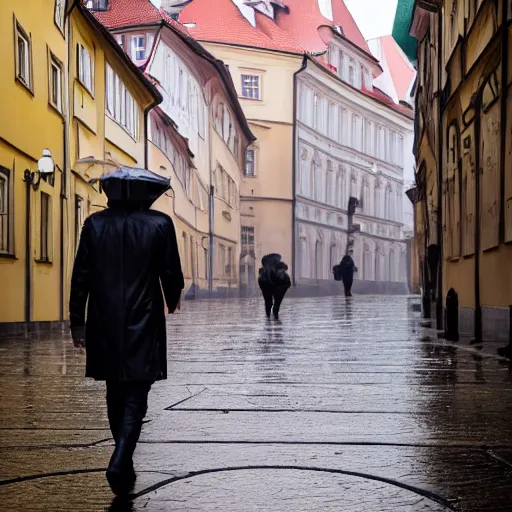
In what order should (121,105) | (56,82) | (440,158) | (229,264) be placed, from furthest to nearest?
(229,264)
(121,105)
(56,82)
(440,158)

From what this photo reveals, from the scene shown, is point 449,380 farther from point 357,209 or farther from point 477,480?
point 357,209

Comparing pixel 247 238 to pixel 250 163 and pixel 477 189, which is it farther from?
pixel 477 189

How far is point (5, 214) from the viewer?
1777 centimetres

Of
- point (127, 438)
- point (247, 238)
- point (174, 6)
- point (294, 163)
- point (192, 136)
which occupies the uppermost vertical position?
point (174, 6)

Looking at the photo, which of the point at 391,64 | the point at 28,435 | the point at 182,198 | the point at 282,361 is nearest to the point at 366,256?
the point at 391,64

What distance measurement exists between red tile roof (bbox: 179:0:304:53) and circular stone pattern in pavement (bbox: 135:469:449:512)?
4517cm

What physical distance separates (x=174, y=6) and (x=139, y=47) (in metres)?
14.7

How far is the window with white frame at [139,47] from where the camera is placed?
36.6m

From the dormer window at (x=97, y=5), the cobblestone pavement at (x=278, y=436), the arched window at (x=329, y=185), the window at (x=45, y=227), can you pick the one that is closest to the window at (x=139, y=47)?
the dormer window at (x=97, y=5)

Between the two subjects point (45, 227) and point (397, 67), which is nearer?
point (45, 227)

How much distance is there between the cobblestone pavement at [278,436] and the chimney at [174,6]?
40.4 meters

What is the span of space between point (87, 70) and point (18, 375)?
49.6ft

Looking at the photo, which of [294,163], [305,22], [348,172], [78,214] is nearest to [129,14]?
[78,214]

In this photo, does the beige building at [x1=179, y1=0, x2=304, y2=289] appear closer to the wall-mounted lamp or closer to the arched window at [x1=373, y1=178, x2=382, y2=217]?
the arched window at [x1=373, y1=178, x2=382, y2=217]
